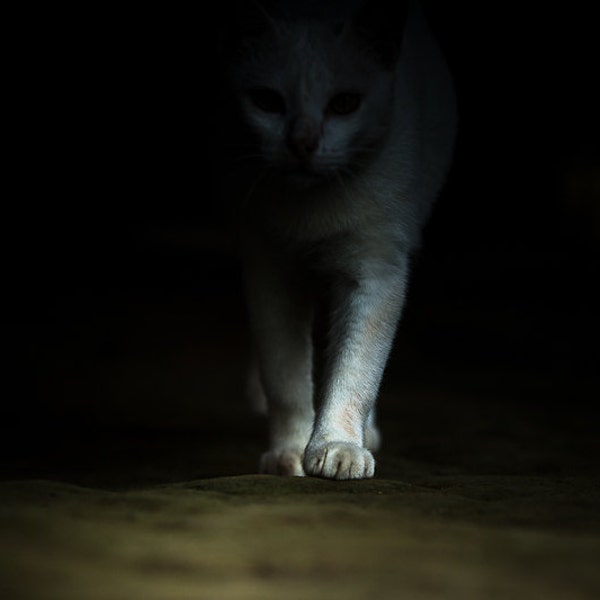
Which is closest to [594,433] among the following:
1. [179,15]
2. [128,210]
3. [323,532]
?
[323,532]

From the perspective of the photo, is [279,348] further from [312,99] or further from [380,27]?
[380,27]

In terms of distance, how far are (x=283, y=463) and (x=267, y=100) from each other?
0.94 m

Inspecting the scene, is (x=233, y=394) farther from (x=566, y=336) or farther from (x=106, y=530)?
(x=106, y=530)

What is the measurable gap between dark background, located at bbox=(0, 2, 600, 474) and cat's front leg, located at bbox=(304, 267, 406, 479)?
1.25 m

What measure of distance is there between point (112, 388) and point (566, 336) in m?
2.41

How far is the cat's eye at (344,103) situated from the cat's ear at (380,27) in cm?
13

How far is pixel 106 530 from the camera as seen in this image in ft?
6.41

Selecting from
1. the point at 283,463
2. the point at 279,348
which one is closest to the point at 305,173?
the point at 279,348

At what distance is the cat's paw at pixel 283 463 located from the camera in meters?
3.02

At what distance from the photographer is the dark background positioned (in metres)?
5.29

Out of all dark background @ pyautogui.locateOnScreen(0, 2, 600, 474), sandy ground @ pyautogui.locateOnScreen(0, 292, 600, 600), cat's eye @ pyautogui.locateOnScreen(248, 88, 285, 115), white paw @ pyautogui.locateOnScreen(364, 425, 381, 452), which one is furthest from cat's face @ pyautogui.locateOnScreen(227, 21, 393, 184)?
dark background @ pyautogui.locateOnScreen(0, 2, 600, 474)

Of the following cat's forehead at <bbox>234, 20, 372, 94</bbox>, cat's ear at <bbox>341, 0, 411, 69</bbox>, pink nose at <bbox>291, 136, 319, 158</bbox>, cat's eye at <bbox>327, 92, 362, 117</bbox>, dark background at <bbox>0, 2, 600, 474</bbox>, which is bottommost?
pink nose at <bbox>291, 136, 319, 158</bbox>

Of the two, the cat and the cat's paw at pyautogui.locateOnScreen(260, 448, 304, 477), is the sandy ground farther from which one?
the cat

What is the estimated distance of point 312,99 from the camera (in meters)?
2.71
